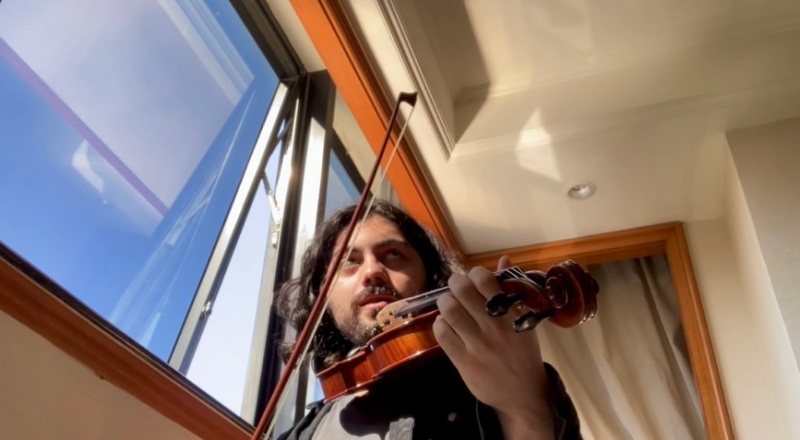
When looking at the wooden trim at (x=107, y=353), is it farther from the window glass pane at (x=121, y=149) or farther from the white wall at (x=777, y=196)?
the white wall at (x=777, y=196)

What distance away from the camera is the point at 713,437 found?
1.88 metres

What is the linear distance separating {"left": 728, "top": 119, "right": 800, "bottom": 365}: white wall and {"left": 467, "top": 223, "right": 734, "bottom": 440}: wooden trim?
45cm

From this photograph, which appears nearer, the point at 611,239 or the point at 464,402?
the point at 464,402

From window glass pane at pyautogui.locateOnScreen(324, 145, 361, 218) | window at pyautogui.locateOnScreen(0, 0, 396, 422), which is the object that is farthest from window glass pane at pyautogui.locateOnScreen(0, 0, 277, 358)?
window glass pane at pyautogui.locateOnScreen(324, 145, 361, 218)

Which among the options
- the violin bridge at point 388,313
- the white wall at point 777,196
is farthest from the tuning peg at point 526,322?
the white wall at point 777,196

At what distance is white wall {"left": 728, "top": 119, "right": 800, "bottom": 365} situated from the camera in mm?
1514

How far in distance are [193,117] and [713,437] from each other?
5.22 feet

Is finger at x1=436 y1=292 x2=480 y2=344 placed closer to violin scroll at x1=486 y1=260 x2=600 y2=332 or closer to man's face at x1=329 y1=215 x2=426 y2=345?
violin scroll at x1=486 y1=260 x2=600 y2=332

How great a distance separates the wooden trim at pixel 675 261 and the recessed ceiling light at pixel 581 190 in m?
0.24

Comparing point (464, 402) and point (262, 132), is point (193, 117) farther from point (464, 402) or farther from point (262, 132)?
point (464, 402)

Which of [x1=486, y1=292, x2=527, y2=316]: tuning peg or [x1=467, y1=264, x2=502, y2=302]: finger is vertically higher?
[x1=467, y1=264, x2=502, y2=302]: finger

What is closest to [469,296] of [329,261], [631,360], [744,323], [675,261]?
[329,261]

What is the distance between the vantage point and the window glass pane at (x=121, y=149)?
1.06 metres

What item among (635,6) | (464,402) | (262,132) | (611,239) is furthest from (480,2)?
(464,402)
